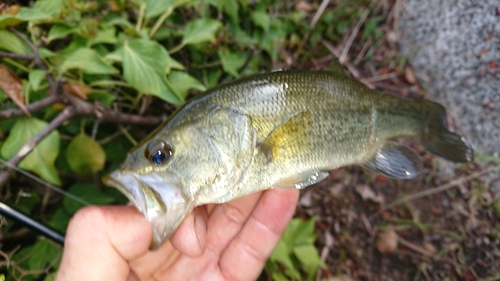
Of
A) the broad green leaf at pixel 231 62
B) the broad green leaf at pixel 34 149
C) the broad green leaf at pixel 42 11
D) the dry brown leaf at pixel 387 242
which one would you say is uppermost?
the broad green leaf at pixel 42 11

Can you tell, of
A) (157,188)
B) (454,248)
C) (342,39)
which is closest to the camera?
(157,188)

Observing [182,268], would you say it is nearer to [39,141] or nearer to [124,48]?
[39,141]

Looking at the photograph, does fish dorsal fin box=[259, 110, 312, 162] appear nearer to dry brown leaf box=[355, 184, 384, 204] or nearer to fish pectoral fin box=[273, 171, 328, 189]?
fish pectoral fin box=[273, 171, 328, 189]

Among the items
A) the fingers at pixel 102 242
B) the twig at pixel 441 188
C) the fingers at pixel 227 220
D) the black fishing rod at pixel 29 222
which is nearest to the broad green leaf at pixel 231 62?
the fingers at pixel 227 220

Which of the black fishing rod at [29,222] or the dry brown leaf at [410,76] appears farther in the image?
the dry brown leaf at [410,76]

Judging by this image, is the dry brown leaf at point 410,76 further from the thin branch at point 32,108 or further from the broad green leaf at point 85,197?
the thin branch at point 32,108

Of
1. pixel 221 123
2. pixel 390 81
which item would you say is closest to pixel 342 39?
pixel 390 81

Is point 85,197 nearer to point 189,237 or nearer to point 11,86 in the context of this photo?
point 11,86
